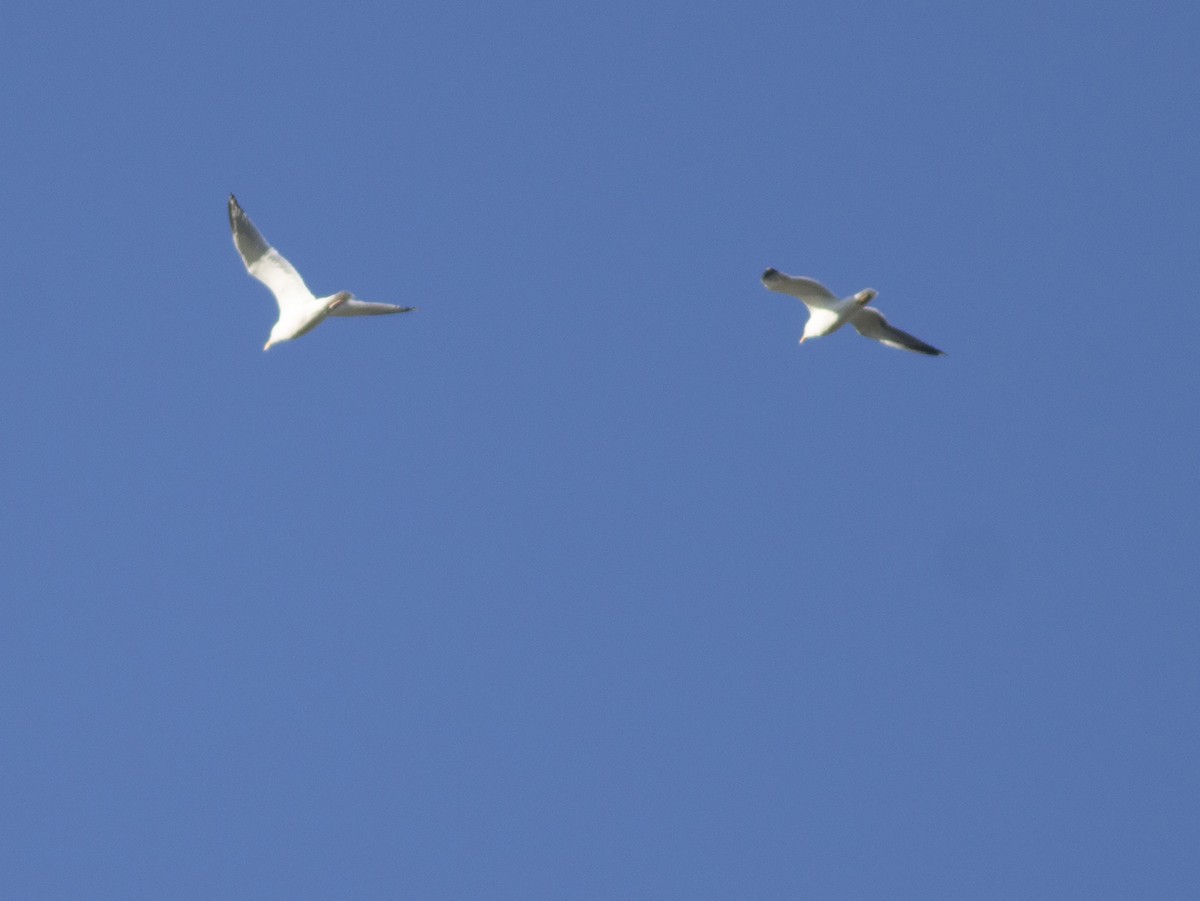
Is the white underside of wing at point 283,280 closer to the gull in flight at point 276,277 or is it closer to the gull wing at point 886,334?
the gull in flight at point 276,277

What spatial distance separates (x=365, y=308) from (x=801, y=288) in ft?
22.0

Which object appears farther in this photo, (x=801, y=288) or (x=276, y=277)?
(x=276, y=277)

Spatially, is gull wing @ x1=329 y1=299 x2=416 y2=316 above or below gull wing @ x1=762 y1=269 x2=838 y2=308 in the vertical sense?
below

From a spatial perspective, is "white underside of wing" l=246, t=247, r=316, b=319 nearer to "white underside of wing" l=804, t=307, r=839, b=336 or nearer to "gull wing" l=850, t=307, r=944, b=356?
"white underside of wing" l=804, t=307, r=839, b=336

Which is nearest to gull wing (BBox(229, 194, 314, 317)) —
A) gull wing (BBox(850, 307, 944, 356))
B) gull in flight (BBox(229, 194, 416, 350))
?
gull in flight (BBox(229, 194, 416, 350))

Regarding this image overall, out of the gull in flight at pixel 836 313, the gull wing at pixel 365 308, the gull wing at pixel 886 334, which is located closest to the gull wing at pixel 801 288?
the gull in flight at pixel 836 313

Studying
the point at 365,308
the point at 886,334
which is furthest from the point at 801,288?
the point at 365,308

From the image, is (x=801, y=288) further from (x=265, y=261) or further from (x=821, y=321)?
(x=265, y=261)

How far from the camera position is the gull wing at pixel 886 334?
3397 cm

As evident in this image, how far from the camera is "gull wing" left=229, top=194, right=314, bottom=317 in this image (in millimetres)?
33938

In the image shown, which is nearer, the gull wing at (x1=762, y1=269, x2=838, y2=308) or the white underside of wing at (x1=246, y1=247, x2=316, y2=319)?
the gull wing at (x1=762, y1=269, x2=838, y2=308)

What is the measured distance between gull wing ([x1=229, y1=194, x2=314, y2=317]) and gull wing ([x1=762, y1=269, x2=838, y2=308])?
Answer: 290 inches

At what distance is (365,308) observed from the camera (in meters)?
33.1

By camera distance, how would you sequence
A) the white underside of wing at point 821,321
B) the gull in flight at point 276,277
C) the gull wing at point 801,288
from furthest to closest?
the gull in flight at point 276,277
the white underside of wing at point 821,321
the gull wing at point 801,288
